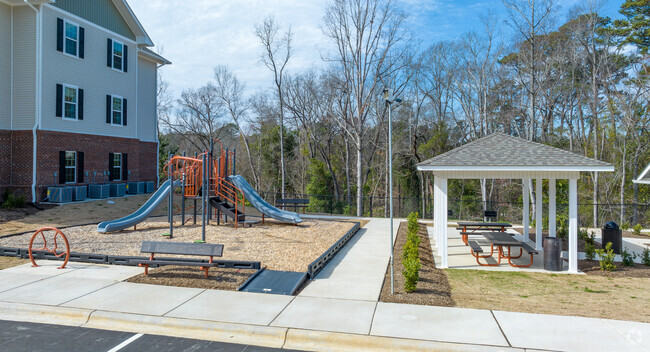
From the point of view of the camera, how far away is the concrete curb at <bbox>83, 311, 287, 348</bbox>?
6.15 meters

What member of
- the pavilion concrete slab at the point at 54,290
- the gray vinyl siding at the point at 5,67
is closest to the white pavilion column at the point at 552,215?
the pavilion concrete slab at the point at 54,290

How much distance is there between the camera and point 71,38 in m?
21.0

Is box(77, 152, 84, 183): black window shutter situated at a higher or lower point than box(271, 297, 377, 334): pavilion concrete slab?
higher

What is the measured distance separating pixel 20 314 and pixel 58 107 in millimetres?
16376

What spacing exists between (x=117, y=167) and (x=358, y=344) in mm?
22535

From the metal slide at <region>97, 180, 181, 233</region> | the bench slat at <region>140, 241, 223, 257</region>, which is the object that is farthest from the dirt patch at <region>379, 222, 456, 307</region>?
the metal slide at <region>97, 180, 181, 233</region>

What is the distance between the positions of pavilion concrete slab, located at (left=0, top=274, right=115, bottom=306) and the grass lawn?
716 cm

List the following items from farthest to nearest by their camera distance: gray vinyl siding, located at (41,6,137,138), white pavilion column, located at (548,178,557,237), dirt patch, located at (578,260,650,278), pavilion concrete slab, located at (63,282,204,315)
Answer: gray vinyl siding, located at (41,6,137,138) < white pavilion column, located at (548,178,557,237) < dirt patch, located at (578,260,650,278) < pavilion concrete slab, located at (63,282,204,315)

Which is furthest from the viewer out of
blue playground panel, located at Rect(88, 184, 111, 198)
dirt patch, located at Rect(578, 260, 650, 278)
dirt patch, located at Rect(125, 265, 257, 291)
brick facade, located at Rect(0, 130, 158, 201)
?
blue playground panel, located at Rect(88, 184, 111, 198)

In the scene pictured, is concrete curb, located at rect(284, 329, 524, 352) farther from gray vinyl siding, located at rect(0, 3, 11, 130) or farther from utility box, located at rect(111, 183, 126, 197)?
utility box, located at rect(111, 183, 126, 197)

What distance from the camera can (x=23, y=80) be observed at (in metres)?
19.5

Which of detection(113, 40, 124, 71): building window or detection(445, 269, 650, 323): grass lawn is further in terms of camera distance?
detection(113, 40, 124, 71): building window

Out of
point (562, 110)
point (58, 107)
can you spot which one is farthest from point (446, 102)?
point (58, 107)

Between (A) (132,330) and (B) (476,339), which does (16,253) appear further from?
(B) (476,339)
